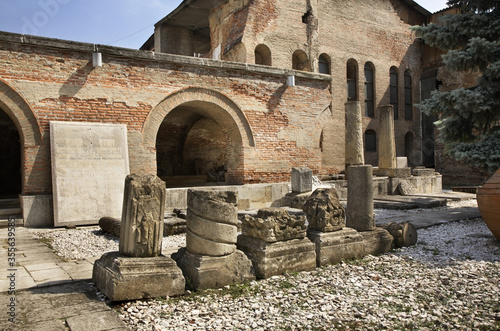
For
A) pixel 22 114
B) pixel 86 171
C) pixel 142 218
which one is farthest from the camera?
pixel 86 171

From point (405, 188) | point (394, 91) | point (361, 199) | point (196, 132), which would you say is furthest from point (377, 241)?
point (394, 91)

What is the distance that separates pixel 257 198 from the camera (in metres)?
11.5

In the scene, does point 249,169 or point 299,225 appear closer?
point 299,225

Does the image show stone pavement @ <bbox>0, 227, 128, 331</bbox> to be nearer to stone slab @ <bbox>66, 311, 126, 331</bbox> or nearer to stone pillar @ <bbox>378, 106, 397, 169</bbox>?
stone slab @ <bbox>66, 311, 126, 331</bbox>

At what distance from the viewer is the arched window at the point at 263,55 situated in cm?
1744

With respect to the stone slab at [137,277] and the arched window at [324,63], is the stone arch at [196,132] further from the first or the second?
the arched window at [324,63]

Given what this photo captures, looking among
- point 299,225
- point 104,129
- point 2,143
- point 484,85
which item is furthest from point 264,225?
point 2,143

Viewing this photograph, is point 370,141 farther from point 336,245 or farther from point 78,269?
point 78,269

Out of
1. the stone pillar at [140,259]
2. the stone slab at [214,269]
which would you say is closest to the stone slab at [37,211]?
the stone pillar at [140,259]

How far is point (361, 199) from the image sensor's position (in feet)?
21.4

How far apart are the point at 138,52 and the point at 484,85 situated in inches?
331

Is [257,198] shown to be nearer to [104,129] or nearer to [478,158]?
[104,129]

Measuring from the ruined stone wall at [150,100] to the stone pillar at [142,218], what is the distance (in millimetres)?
5415

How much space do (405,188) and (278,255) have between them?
10745 mm
